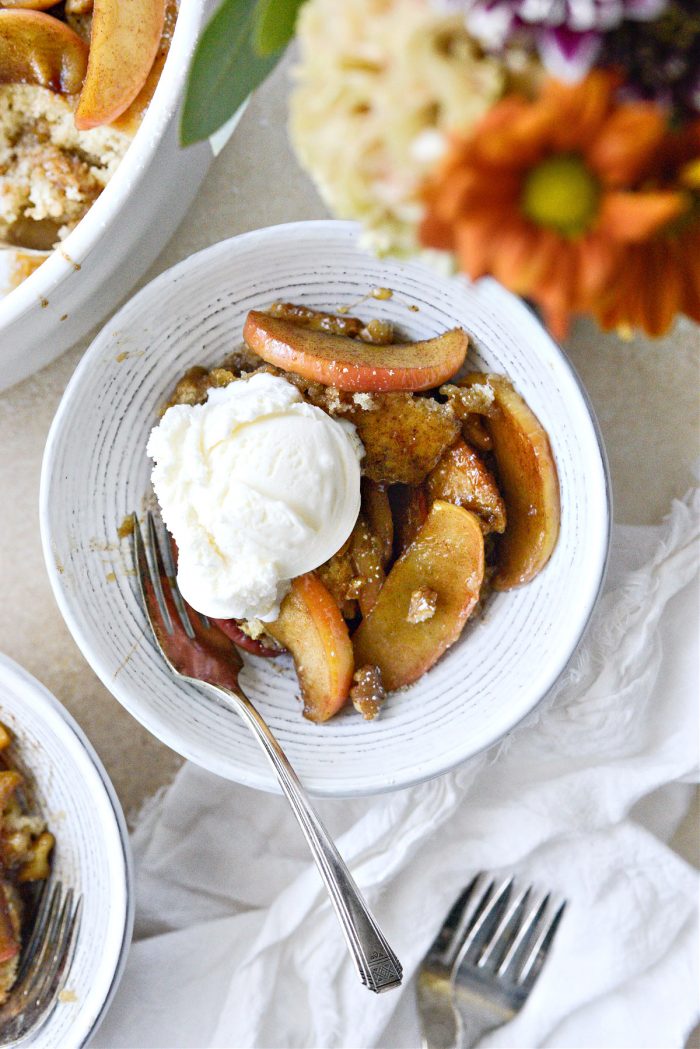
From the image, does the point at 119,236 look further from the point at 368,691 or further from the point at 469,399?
the point at 368,691

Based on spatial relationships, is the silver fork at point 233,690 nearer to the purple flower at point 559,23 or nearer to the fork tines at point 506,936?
the fork tines at point 506,936

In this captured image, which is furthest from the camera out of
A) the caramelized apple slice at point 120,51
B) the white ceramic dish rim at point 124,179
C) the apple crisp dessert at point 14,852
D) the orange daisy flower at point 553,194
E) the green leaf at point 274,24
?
the apple crisp dessert at point 14,852

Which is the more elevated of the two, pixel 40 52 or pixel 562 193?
pixel 40 52

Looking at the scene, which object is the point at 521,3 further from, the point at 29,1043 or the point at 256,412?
the point at 29,1043

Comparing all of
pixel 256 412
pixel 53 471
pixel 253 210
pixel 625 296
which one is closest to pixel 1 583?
pixel 53 471

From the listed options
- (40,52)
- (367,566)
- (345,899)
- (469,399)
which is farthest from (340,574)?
(40,52)

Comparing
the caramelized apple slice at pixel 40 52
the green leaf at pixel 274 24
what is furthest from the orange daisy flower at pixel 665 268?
the caramelized apple slice at pixel 40 52
